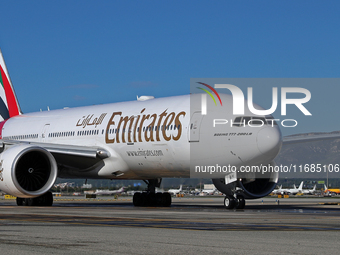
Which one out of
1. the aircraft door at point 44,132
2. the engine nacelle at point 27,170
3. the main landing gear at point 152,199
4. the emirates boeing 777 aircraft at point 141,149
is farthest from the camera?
the aircraft door at point 44,132

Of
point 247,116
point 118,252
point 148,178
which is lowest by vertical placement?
point 118,252

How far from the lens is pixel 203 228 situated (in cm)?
1098

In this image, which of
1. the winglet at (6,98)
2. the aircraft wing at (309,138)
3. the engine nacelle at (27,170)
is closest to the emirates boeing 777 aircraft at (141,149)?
the engine nacelle at (27,170)

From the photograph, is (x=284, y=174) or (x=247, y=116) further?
(x=284, y=174)

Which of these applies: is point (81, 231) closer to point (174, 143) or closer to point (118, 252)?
point (118, 252)

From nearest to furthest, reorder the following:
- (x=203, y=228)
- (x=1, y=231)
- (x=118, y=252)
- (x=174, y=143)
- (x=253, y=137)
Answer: (x=118, y=252) → (x=1, y=231) → (x=203, y=228) → (x=253, y=137) → (x=174, y=143)

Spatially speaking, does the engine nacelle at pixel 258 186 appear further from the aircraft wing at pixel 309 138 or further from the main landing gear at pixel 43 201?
the main landing gear at pixel 43 201

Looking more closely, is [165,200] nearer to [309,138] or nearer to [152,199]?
[152,199]

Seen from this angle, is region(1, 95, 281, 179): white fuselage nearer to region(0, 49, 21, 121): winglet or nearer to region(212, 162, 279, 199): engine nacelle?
region(212, 162, 279, 199): engine nacelle

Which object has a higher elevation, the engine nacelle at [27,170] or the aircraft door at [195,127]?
the aircraft door at [195,127]

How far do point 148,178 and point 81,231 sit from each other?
15.1 metres

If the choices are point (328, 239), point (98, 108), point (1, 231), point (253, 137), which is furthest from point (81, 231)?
point (98, 108)

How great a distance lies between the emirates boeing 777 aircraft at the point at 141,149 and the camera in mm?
19875

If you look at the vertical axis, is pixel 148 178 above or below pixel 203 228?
above
